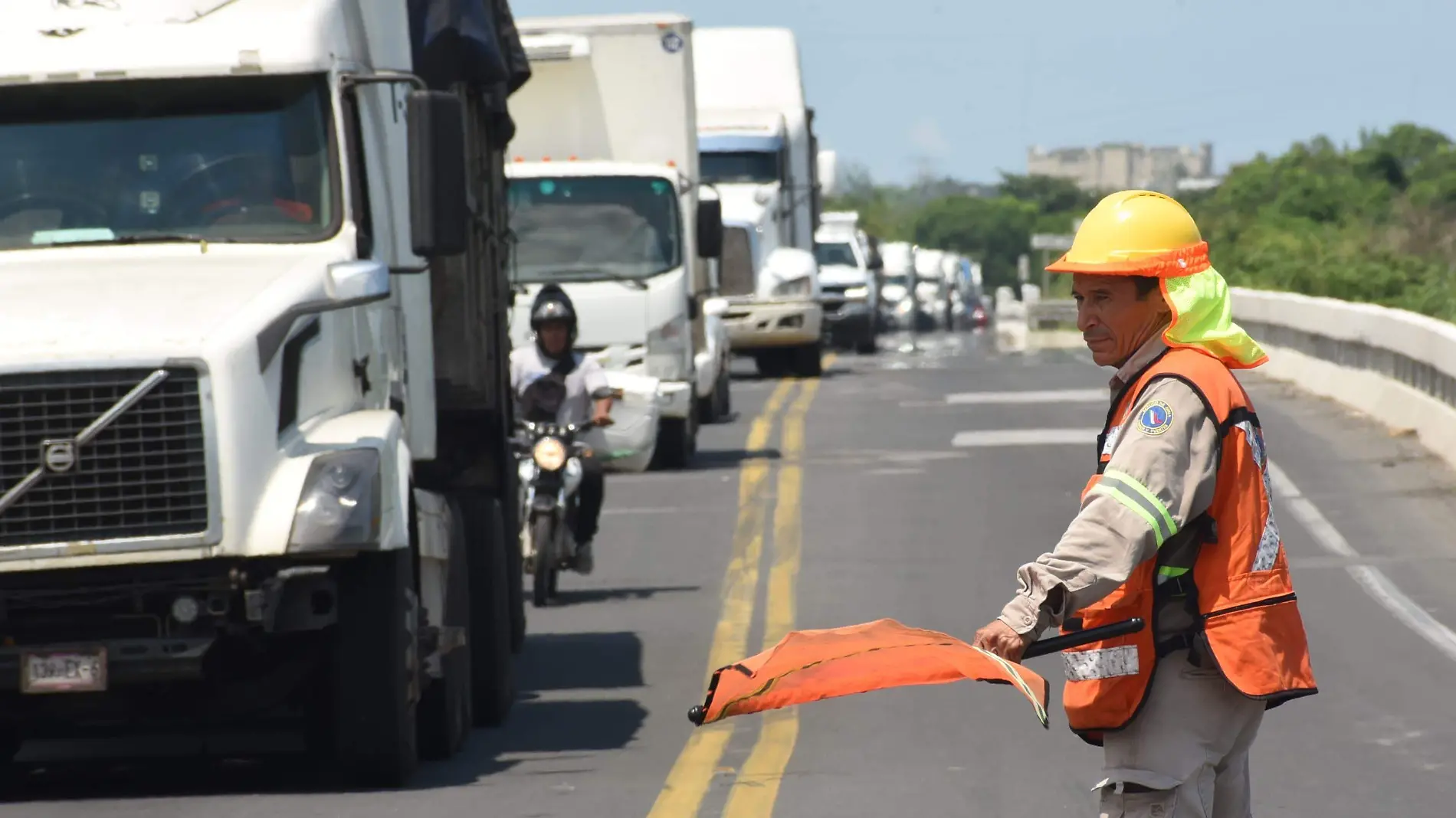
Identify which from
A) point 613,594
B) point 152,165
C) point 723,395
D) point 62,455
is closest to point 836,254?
point 723,395

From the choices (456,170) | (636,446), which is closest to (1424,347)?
(636,446)

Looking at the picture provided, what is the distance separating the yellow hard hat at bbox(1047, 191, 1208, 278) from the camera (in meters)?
5.06

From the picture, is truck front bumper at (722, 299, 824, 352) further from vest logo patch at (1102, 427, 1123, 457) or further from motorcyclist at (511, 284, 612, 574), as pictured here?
vest logo patch at (1102, 427, 1123, 457)

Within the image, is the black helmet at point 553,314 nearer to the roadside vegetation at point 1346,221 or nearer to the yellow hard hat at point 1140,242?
the yellow hard hat at point 1140,242

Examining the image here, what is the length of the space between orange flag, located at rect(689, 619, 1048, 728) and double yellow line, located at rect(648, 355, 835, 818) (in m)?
3.37

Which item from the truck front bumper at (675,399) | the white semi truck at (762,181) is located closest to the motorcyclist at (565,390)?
the truck front bumper at (675,399)

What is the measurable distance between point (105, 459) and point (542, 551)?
582 centimetres

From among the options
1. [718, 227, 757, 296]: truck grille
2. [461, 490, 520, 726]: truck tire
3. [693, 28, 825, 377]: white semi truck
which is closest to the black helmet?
[461, 490, 520, 726]: truck tire

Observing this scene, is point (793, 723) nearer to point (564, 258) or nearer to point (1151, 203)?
point (1151, 203)

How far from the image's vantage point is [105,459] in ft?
27.7

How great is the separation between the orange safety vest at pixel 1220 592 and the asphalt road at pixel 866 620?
3451mm

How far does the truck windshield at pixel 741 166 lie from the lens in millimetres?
34094

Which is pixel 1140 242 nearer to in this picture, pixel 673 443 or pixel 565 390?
pixel 565 390

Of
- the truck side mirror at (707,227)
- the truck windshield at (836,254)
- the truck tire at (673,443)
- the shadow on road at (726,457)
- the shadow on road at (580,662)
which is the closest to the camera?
the shadow on road at (580,662)
